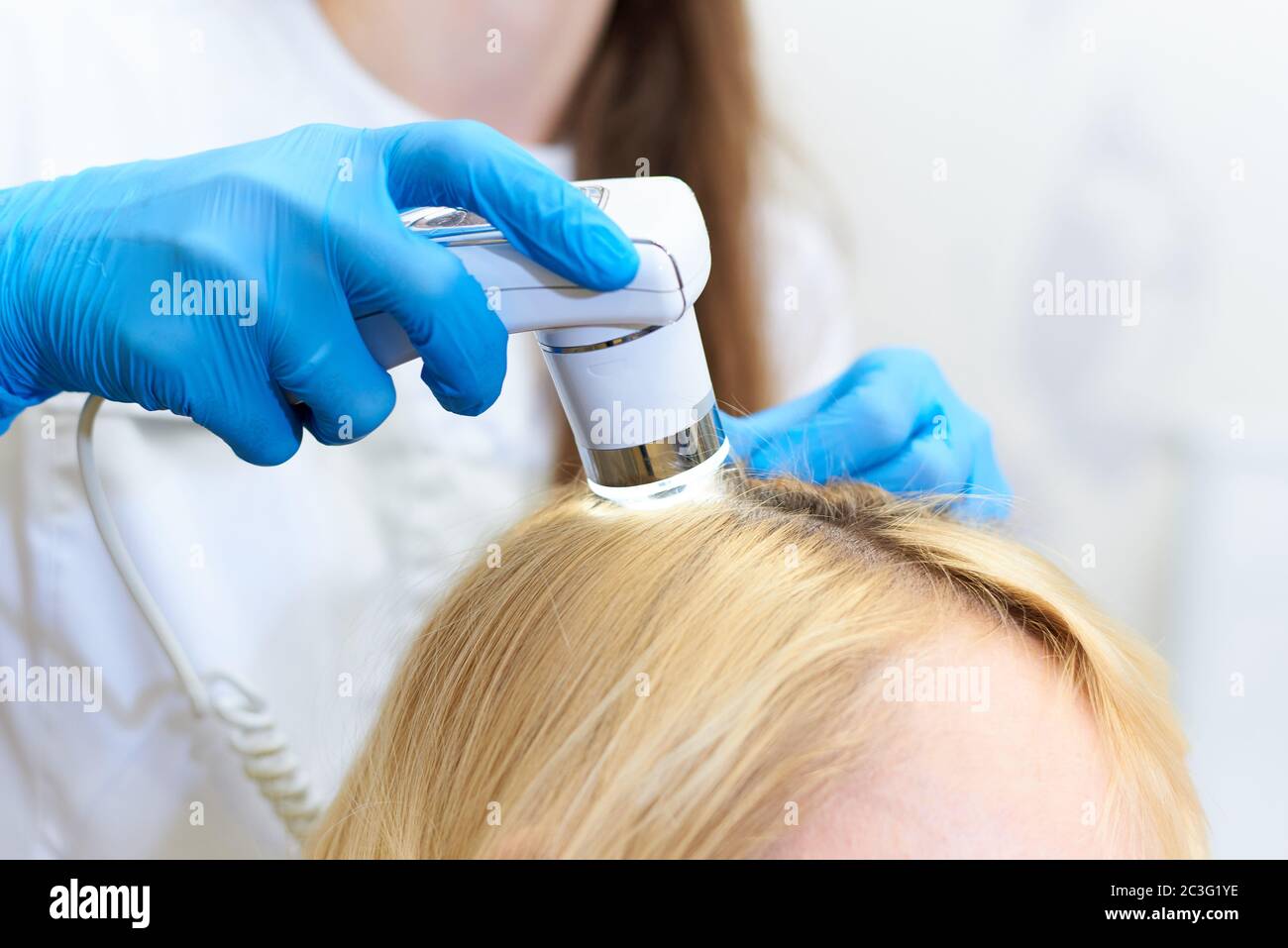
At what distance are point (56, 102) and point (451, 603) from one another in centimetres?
62

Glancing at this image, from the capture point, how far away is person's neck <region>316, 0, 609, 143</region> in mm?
1020

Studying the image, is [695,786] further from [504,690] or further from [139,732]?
[139,732]

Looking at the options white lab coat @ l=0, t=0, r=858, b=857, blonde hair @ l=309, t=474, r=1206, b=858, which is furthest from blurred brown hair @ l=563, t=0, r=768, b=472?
blonde hair @ l=309, t=474, r=1206, b=858

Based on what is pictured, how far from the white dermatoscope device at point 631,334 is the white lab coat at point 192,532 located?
27 centimetres

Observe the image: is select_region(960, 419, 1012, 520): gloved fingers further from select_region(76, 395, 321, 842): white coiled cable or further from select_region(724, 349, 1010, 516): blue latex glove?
select_region(76, 395, 321, 842): white coiled cable

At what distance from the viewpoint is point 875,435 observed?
2.79ft

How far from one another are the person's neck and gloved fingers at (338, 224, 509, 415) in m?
0.53

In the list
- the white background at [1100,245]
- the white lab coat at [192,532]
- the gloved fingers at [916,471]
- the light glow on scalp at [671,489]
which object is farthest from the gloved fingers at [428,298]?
the white background at [1100,245]

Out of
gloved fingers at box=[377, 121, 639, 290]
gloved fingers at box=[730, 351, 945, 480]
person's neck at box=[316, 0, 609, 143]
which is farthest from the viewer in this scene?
person's neck at box=[316, 0, 609, 143]

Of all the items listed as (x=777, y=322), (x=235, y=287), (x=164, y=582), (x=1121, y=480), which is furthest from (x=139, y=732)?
(x=1121, y=480)

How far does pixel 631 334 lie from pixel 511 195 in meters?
0.12

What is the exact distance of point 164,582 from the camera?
0.90 metres

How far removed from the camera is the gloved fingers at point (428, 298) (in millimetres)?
590
